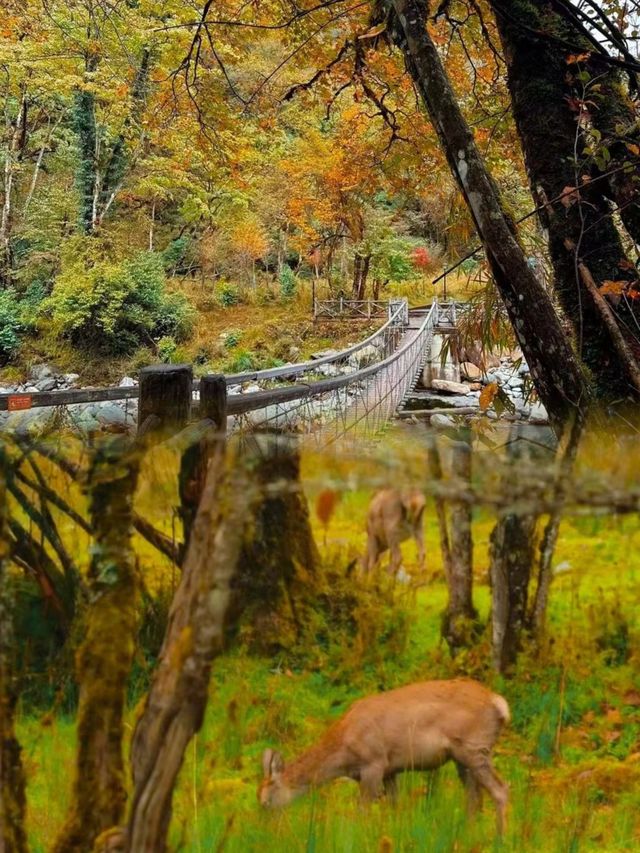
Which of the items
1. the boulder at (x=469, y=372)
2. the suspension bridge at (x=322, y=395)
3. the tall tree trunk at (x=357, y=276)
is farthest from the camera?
the tall tree trunk at (x=357, y=276)

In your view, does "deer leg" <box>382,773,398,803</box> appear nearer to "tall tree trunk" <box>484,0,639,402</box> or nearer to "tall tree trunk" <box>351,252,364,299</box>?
"tall tree trunk" <box>484,0,639,402</box>

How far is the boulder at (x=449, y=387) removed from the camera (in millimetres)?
10719

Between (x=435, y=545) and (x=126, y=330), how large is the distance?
13.2 m

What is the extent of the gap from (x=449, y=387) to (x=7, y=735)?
10317mm

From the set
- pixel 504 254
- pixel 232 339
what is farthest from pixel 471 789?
pixel 232 339

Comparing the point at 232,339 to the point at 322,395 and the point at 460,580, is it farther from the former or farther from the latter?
the point at 460,580

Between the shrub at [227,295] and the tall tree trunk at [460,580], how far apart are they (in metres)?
14.6

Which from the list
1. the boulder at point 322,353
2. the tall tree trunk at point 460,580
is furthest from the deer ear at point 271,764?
the boulder at point 322,353

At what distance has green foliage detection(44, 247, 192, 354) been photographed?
12.6 meters

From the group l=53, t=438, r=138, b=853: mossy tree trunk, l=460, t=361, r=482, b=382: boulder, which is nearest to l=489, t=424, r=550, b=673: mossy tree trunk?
l=53, t=438, r=138, b=853: mossy tree trunk

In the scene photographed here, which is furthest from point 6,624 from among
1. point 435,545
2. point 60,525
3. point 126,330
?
point 126,330

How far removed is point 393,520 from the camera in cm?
67

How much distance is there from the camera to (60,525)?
77cm

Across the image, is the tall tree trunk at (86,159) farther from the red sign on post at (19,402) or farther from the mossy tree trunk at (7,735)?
the mossy tree trunk at (7,735)
